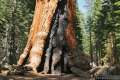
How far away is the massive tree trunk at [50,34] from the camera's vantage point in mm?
15820

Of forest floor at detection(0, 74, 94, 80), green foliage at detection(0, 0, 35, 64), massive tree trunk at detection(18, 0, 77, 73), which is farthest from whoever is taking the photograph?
green foliage at detection(0, 0, 35, 64)

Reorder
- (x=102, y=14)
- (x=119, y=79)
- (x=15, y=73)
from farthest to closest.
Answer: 1. (x=102, y=14)
2. (x=15, y=73)
3. (x=119, y=79)

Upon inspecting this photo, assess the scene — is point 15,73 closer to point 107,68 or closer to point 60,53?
point 60,53

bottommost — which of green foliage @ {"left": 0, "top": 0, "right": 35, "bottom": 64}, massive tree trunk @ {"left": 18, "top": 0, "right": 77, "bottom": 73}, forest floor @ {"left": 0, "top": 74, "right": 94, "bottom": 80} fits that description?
forest floor @ {"left": 0, "top": 74, "right": 94, "bottom": 80}

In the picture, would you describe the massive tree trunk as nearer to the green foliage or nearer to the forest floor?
the forest floor

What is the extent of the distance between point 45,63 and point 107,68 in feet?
10.2

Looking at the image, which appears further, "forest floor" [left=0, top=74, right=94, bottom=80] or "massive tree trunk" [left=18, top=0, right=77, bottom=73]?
"massive tree trunk" [left=18, top=0, right=77, bottom=73]

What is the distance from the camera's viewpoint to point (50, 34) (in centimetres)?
1617

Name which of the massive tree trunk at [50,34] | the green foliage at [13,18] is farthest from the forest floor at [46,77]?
the green foliage at [13,18]

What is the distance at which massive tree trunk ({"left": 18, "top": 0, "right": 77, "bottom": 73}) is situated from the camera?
15820 millimetres

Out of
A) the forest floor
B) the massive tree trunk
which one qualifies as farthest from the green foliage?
the forest floor

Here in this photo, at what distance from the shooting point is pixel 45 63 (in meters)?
15.7

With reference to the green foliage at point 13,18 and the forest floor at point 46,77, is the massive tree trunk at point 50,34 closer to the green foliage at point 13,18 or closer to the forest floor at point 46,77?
the forest floor at point 46,77

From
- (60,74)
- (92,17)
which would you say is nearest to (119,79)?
(60,74)
